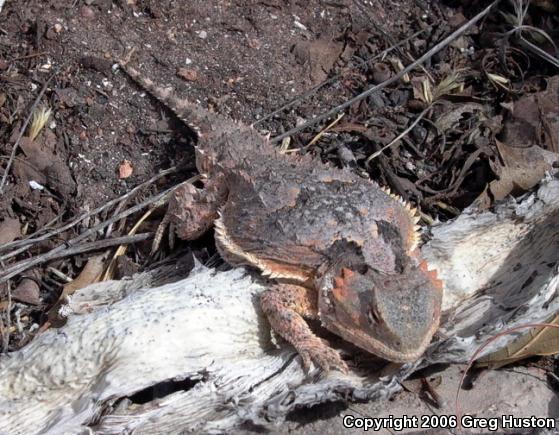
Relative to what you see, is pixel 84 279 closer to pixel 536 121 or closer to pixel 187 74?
pixel 187 74

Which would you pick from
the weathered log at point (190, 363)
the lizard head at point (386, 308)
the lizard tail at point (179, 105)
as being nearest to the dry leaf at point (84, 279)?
the weathered log at point (190, 363)

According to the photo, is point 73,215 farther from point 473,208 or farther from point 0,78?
point 473,208

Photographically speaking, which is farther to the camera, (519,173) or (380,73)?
(380,73)

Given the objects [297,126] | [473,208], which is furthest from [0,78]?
[473,208]

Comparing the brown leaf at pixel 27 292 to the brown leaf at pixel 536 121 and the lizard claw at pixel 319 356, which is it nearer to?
the lizard claw at pixel 319 356

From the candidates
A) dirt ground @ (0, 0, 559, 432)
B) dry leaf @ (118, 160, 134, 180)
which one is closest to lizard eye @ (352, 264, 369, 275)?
dirt ground @ (0, 0, 559, 432)

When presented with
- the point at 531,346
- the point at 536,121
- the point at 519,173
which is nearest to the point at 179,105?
the point at 519,173

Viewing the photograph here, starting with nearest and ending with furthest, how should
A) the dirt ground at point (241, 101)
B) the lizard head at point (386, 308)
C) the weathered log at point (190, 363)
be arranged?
the lizard head at point (386, 308) < the weathered log at point (190, 363) < the dirt ground at point (241, 101)
